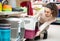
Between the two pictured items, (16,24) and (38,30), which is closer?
(16,24)

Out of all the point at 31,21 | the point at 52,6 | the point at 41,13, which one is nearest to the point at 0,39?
the point at 31,21

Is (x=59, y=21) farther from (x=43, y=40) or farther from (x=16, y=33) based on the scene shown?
(x=16, y=33)

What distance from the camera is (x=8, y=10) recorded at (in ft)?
3.92

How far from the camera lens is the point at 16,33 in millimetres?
1258

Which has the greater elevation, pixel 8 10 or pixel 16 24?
pixel 8 10

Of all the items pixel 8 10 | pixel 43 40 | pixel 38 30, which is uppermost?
pixel 8 10

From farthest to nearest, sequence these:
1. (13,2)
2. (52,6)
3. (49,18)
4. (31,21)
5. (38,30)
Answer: (52,6) → (49,18) → (38,30) → (31,21) → (13,2)

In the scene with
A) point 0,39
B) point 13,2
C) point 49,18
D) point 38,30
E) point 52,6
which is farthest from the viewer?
point 52,6

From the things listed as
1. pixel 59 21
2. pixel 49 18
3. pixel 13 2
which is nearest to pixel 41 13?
pixel 49 18

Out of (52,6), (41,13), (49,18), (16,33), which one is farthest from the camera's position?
(52,6)

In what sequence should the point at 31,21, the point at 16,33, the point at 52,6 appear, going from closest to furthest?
the point at 16,33 → the point at 31,21 → the point at 52,6

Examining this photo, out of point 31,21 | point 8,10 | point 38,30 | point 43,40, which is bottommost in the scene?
point 43,40

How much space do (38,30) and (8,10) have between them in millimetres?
825

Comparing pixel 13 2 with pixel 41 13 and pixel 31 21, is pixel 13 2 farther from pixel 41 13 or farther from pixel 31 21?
pixel 41 13
